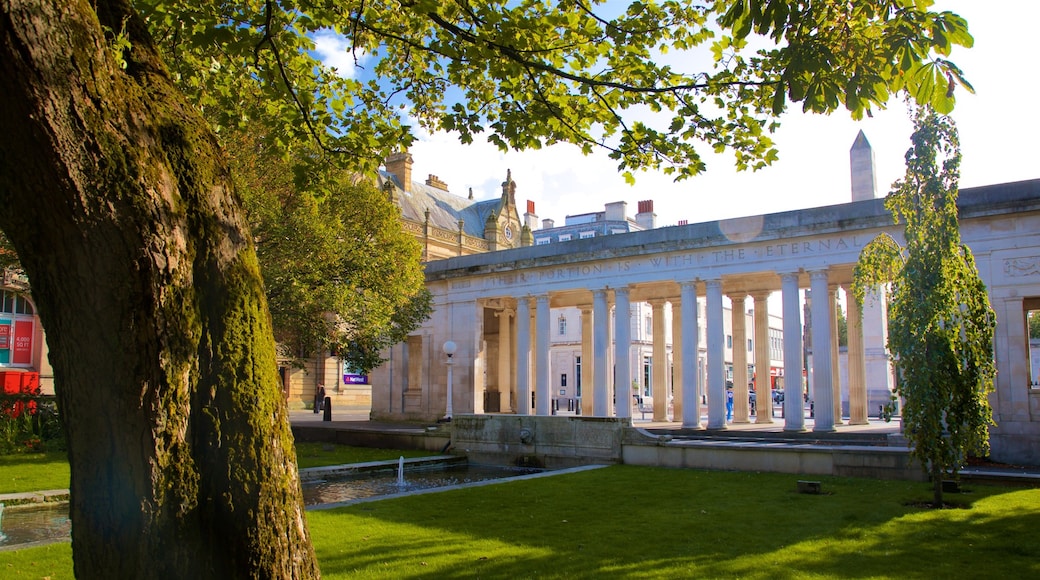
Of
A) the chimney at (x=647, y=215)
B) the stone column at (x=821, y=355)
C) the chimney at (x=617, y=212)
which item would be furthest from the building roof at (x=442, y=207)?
the stone column at (x=821, y=355)

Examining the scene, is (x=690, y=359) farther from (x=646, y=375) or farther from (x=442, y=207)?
(x=442, y=207)

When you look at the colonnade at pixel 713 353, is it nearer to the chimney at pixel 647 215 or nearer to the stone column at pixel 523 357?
the stone column at pixel 523 357

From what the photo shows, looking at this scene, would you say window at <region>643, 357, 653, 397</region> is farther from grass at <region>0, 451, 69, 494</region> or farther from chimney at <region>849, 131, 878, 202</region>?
grass at <region>0, 451, 69, 494</region>

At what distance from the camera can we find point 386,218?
989 inches

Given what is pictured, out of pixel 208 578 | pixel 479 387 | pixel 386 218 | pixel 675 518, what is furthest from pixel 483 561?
pixel 479 387

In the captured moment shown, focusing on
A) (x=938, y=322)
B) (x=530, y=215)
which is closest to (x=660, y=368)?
(x=938, y=322)

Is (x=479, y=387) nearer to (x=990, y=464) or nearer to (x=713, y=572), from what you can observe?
(x=990, y=464)

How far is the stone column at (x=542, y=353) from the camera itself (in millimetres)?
30122

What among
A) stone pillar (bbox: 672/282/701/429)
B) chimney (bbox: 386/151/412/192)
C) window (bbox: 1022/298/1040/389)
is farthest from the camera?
chimney (bbox: 386/151/412/192)

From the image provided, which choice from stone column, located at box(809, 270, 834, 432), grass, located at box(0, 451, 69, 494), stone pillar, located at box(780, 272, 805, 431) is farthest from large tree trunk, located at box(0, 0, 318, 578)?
stone column, located at box(809, 270, 834, 432)

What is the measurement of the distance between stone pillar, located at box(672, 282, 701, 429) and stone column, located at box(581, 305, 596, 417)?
405 centimetres

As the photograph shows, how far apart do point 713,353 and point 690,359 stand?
1.08 m

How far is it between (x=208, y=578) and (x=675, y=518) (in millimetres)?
8513

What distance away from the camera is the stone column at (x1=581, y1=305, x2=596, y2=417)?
31469mm
